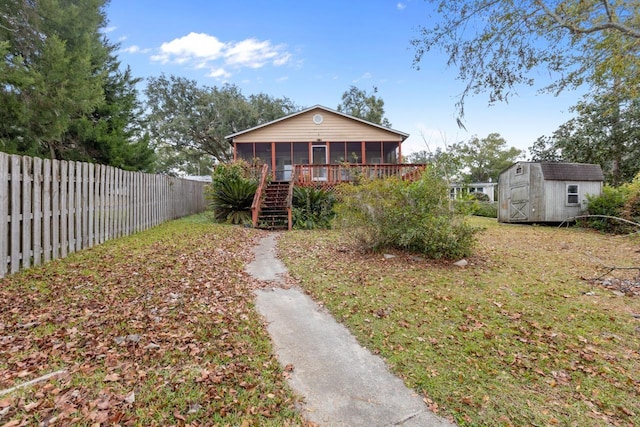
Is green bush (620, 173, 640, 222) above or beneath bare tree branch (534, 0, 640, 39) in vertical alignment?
beneath

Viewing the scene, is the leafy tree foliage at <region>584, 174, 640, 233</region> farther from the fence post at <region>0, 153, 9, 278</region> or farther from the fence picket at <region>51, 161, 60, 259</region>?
the fence post at <region>0, 153, 9, 278</region>

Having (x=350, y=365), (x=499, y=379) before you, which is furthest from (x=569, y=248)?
(x=350, y=365)

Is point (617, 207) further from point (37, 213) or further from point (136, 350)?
point (37, 213)

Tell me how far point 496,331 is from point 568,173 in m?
15.5

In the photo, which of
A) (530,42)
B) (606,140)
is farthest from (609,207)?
(530,42)

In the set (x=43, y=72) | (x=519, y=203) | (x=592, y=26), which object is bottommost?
(x=519, y=203)

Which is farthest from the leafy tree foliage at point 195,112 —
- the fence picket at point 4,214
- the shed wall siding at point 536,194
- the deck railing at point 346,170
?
the fence picket at point 4,214

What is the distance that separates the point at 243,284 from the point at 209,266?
3.39 ft

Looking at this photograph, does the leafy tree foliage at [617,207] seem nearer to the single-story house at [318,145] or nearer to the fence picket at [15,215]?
the single-story house at [318,145]

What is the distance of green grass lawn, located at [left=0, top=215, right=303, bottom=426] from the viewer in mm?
2027

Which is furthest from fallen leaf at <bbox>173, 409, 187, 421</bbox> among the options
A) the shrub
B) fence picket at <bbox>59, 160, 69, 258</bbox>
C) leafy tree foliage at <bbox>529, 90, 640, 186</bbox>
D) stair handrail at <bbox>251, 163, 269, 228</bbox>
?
leafy tree foliage at <bbox>529, 90, 640, 186</bbox>

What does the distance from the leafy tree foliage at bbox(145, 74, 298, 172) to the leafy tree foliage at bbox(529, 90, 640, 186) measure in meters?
22.9

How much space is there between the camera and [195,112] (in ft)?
90.4

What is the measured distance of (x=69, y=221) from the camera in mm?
5637
